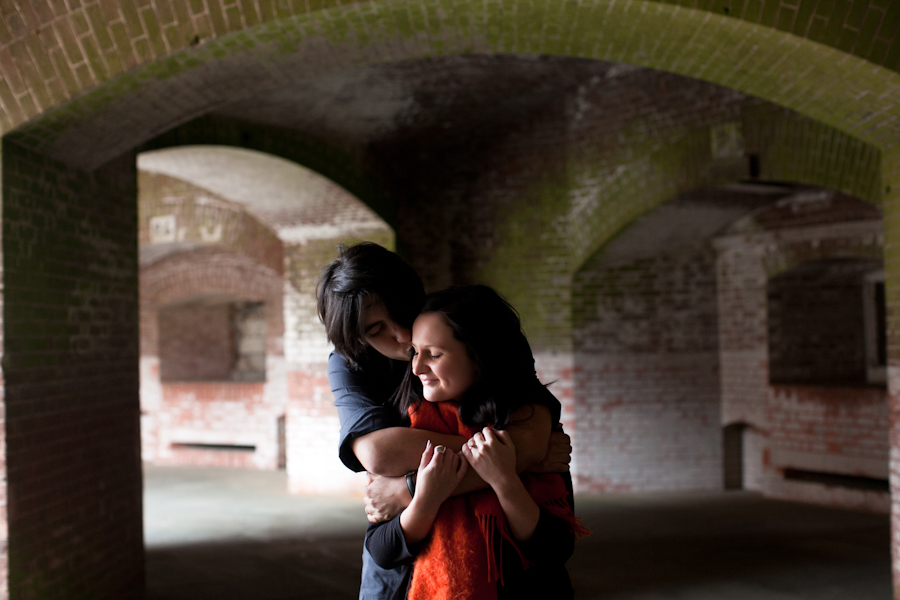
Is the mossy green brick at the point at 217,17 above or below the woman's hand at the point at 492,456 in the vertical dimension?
above

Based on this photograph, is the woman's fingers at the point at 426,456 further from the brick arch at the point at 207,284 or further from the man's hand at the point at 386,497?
the brick arch at the point at 207,284

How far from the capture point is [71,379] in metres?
4.31

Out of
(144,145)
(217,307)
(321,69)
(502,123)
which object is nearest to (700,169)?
(502,123)

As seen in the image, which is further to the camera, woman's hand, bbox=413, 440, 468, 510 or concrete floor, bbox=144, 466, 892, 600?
concrete floor, bbox=144, 466, 892, 600

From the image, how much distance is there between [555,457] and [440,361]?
0.38 metres

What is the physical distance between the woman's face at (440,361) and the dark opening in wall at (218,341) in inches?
426

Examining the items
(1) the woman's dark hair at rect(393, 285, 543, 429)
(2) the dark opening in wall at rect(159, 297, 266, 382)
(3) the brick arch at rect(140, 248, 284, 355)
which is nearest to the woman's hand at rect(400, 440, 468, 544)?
(1) the woman's dark hair at rect(393, 285, 543, 429)

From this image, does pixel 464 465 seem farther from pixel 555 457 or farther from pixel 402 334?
pixel 402 334

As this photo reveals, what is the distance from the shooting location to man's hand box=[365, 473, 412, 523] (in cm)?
182

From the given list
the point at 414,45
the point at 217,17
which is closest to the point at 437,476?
the point at 217,17

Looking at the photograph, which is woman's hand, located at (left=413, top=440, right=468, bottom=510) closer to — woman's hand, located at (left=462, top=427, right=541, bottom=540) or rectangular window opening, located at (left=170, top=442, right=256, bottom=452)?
woman's hand, located at (left=462, top=427, right=541, bottom=540)

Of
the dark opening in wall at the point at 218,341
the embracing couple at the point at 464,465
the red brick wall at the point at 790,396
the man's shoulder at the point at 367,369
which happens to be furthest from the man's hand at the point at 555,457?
the dark opening in wall at the point at 218,341

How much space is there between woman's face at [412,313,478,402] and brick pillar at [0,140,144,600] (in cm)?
288

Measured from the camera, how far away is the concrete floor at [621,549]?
522cm
